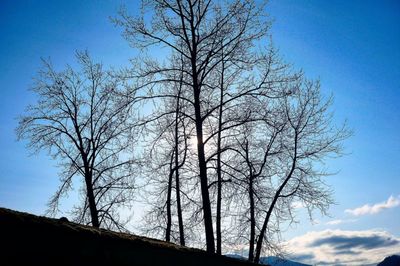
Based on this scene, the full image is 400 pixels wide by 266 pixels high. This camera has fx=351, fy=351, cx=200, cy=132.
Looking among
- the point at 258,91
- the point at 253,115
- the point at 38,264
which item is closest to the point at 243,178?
the point at 253,115

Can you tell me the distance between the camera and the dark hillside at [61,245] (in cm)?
469

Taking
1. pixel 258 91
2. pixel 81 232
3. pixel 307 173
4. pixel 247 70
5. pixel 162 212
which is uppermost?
pixel 247 70

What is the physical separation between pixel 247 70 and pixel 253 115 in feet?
6.12

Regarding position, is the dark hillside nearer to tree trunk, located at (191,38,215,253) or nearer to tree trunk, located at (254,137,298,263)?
tree trunk, located at (191,38,215,253)

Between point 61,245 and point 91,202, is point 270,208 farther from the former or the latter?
point 61,245

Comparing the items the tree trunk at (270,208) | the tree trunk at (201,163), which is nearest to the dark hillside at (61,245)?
the tree trunk at (201,163)

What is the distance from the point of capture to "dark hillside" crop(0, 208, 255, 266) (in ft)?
15.4

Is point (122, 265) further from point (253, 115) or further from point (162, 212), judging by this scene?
point (162, 212)

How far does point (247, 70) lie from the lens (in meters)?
14.0

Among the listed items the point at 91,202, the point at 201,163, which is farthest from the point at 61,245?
the point at 91,202

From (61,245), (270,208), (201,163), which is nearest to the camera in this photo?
(61,245)

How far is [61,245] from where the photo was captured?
514cm

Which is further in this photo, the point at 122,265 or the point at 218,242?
the point at 218,242

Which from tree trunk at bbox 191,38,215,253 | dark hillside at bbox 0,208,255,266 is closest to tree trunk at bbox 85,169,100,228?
tree trunk at bbox 191,38,215,253
